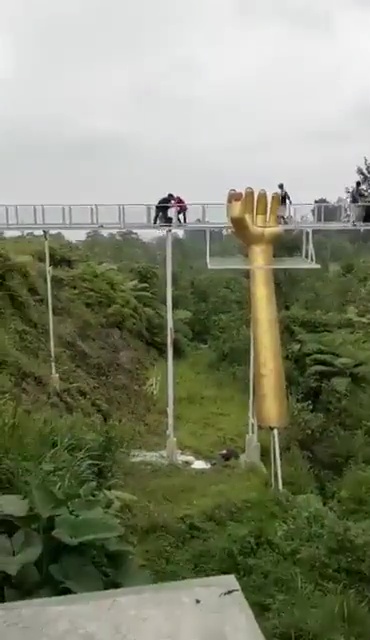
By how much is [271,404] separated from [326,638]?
4.04 m

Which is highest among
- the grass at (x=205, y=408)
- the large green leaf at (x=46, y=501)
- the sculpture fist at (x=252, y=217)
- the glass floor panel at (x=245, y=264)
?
the sculpture fist at (x=252, y=217)

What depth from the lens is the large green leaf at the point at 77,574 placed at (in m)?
3.08

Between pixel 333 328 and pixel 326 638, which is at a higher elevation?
pixel 333 328

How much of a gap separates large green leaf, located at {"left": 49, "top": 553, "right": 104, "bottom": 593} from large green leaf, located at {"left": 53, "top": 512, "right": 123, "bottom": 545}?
0.29ft

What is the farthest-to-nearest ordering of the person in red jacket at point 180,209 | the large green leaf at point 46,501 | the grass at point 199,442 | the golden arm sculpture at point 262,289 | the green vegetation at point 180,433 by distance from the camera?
1. the person in red jacket at point 180,209
2. the golden arm sculpture at point 262,289
3. the grass at point 199,442
4. the green vegetation at point 180,433
5. the large green leaf at point 46,501

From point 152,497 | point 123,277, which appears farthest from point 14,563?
point 123,277

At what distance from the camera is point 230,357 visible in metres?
12.5

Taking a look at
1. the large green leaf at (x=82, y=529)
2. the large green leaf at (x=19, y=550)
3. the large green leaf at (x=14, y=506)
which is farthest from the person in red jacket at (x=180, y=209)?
the large green leaf at (x=19, y=550)

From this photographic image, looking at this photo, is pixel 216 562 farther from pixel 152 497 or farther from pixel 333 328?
pixel 333 328

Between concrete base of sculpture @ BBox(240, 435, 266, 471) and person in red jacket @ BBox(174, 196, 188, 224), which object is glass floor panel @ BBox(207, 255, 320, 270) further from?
concrete base of sculpture @ BBox(240, 435, 266, 471)

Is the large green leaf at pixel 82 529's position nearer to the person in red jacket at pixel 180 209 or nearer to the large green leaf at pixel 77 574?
the large green leaf at pixel 77 574

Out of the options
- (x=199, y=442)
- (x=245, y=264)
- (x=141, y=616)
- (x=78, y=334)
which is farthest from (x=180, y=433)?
(x=141, y=616)

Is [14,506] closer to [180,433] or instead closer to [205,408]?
[180,433]

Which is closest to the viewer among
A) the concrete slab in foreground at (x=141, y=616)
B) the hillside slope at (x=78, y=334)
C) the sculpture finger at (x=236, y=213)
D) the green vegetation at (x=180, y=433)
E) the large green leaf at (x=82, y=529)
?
the concrete slab in foreground at (x=141, y=616)
